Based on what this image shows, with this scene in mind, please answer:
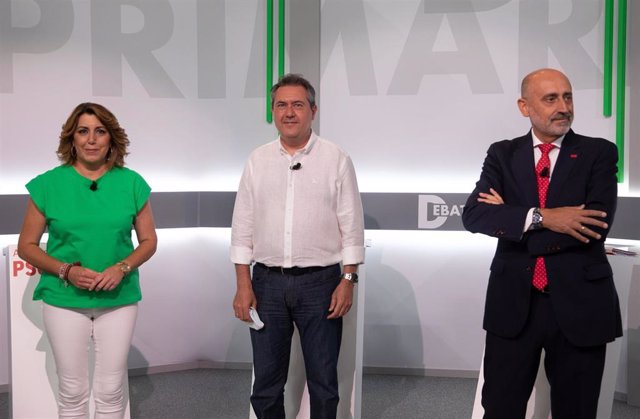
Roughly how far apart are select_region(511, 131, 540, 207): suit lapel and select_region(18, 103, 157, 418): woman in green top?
158cm

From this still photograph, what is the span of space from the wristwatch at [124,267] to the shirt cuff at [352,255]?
0.92 m

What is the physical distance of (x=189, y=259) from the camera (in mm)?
4770

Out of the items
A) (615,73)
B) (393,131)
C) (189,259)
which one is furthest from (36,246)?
(615,73)

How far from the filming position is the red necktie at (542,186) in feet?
7.88

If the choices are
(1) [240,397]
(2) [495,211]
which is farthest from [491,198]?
(1) [240,397]

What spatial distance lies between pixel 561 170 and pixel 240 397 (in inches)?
104

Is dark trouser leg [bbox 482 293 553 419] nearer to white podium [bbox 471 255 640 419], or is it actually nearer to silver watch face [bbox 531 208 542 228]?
silver watch face [bbox 531 208 542 228]

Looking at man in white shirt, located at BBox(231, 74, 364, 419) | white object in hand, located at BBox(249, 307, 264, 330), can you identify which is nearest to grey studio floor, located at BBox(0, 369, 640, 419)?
man in white shirt, located at BBox(231, 74, 364, 419)

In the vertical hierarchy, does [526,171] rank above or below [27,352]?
above

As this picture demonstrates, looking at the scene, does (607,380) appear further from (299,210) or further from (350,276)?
(299,210)

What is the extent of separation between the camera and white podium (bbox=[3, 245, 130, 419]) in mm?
3410

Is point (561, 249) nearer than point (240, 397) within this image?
Yes

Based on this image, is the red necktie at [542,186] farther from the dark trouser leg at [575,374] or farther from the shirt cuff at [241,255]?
the shirt cuff at [241,255]

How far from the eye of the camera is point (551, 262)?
2369mm
